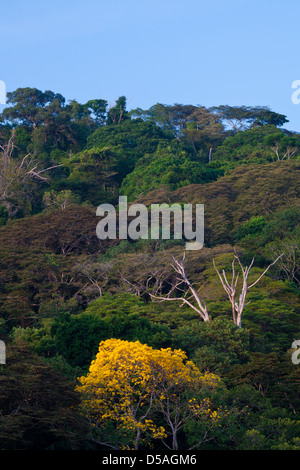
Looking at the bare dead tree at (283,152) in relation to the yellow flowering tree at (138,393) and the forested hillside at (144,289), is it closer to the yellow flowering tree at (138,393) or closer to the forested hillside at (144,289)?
the forested hillside at (144,289)

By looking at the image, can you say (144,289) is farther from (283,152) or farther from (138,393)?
(283,152)

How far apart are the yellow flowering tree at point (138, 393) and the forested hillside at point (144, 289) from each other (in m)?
0.05

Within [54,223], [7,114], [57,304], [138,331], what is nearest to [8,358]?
[138,331]

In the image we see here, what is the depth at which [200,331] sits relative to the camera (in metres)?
24.1

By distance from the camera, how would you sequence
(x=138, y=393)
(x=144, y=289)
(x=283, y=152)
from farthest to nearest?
(x=283, y=152) < (x=144, y=289) < (x=138, y=393)

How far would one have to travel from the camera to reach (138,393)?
17953mm

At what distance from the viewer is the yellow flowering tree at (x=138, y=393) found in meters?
17.2

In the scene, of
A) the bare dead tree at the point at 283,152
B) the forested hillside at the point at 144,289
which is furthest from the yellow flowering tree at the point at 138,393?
the bare dead tree at the point at 283,152

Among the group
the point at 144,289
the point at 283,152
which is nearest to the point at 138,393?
the point at 144,289

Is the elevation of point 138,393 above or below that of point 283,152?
below

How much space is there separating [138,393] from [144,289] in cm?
1407

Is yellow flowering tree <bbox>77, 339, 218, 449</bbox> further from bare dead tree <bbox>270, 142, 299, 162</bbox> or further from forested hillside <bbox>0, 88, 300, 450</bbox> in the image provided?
bare dead tree <bbox>270, 142, 299, 162</bbox>

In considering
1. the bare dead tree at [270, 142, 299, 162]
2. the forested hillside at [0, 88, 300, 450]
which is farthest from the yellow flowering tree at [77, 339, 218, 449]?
the bare dead tree at [270, 142, 299, 162]

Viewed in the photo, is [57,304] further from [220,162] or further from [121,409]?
[220,162]
